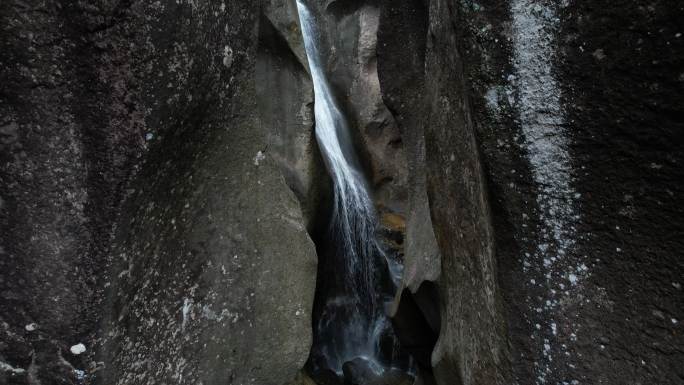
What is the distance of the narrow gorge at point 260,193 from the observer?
1.29 m

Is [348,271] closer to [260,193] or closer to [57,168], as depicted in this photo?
[260,193]

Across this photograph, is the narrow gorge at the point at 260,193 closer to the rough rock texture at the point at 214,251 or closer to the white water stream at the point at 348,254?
the rough rock texture at the point at 214,251

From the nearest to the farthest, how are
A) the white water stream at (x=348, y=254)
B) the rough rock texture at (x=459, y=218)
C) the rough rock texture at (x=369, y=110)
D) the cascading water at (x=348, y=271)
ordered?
the rough rock texture at (x=459, y=218) → the cascading water at (x=348, y=271) → the white water stream at (x=348, y=254) → the rough rock texture at (x=369, y=110)

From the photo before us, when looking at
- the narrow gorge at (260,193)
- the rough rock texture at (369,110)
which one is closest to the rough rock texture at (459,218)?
the narrow gorge at (260,193)

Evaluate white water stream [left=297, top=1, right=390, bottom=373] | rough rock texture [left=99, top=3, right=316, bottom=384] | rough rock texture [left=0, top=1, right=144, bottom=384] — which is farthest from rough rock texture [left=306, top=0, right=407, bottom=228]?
rough rock texture [left=0, top=1, right=144, bottom=384]

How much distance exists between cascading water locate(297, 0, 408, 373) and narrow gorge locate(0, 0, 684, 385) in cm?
382

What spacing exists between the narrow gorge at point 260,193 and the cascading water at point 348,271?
3.82 meters

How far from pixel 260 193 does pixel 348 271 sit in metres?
4.56

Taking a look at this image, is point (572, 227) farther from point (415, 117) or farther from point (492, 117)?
point (415, 117)

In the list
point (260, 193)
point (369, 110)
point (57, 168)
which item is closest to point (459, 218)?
point (260, 193)

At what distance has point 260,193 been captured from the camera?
2.77 metres

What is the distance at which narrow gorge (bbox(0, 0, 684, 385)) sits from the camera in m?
1.29

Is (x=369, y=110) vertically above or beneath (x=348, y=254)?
above

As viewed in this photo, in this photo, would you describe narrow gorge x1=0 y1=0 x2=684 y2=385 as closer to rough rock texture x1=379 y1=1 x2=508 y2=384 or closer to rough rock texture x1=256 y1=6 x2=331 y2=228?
rough rock texture x1=379 y1=1 x2=508 y2=384
